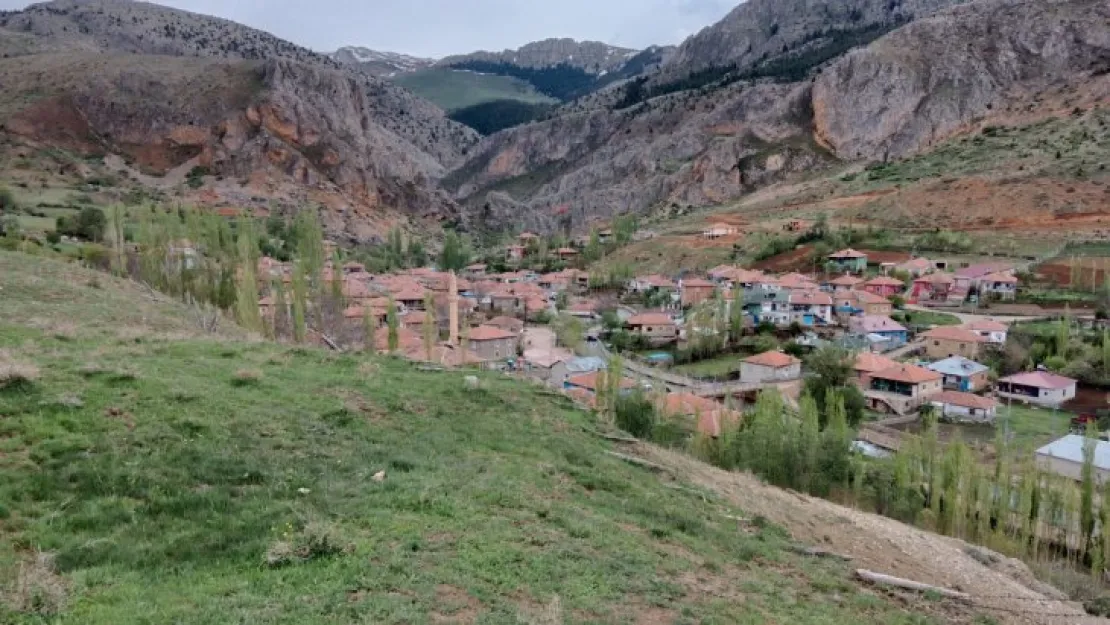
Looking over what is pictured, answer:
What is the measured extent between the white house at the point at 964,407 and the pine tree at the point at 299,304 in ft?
104

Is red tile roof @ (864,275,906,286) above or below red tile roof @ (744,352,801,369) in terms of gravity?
above

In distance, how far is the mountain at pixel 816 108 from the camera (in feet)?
361

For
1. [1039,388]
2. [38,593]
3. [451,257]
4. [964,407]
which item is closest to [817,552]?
[38,593]

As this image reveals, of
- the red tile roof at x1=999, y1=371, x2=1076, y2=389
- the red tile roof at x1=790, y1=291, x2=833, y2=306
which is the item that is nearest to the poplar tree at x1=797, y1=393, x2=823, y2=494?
the red tile roof at x1=999, y1=371, x2=1076, y2=389

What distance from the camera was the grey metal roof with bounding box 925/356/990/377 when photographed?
4216 cm

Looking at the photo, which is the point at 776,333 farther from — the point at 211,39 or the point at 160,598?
the point at 211,39

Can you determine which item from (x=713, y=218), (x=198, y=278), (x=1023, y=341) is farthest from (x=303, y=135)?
(x=1023, y=341)

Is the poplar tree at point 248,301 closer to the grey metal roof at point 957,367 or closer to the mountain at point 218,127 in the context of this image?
the grey metal roof at point 957,367

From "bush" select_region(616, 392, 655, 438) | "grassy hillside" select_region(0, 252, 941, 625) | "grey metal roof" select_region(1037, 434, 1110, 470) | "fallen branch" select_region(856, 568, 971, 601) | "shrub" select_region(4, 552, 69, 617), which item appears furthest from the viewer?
"grey metal roof" select_region(1037, 434, 1110, 470)

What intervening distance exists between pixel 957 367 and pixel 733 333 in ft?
47.0

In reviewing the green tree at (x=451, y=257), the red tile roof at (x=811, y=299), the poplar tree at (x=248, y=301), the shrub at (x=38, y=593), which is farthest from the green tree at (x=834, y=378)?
the green tree at (x=451, y=257)

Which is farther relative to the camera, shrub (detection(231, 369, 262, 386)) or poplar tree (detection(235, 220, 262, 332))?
poplar tree (detection(235, 220, 262, 332))

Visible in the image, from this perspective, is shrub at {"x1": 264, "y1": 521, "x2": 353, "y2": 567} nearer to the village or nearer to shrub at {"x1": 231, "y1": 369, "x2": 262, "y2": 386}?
shrub at {"x1": 231, "y1": 369, "x2": 262, "y2": 386}

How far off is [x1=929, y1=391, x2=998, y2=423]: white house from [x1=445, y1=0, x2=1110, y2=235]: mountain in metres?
81.1
